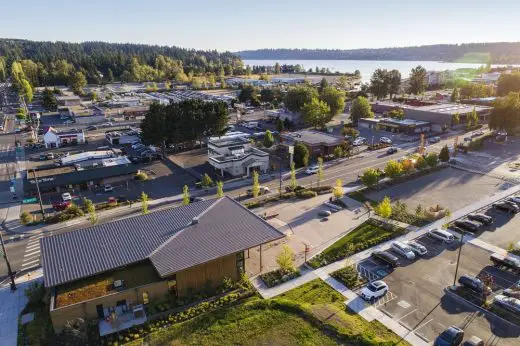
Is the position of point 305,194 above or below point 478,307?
above

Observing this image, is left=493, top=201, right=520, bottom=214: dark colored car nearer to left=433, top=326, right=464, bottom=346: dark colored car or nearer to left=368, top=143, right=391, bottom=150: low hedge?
left=433, top=326, right=464, bottom=346: dark colored car

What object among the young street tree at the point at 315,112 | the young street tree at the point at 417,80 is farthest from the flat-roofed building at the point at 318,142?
the young street tree at the point at 417,80

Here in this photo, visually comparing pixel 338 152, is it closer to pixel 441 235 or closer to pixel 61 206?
pixel 441 235

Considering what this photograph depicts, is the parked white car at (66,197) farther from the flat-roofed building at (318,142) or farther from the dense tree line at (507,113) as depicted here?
the dense tree line at (507,113)

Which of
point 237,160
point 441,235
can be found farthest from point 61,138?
point 441,235

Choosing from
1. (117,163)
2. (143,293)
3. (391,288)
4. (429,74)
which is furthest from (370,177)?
(429,74)

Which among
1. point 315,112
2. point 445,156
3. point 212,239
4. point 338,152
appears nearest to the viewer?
point 212,239

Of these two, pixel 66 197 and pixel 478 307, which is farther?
pixel 66 197

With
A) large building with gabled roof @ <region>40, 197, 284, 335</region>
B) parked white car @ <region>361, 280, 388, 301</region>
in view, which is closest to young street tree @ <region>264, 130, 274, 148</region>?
large building with gabled roof @ <region>40, 197, 284, 335</region>
